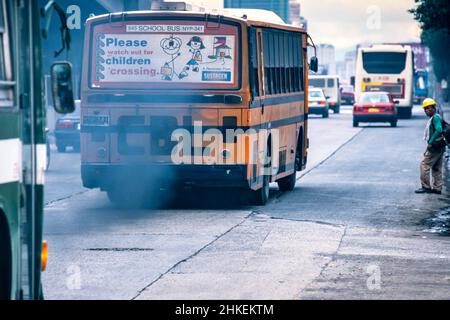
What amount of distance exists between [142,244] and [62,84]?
260 inches

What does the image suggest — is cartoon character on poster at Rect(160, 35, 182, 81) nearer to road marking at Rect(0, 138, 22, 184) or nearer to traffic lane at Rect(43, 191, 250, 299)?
traffic lane at Rect(43, 191, 250, 299)

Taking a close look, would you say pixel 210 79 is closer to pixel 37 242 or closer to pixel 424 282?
pixel 424 282

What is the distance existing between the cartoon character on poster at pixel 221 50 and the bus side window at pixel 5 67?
1125cm

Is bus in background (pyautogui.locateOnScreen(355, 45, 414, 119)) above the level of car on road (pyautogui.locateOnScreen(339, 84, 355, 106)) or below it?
above

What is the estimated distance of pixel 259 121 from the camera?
65.2 feet

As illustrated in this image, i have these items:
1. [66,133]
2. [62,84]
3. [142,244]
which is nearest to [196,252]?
[142,244]

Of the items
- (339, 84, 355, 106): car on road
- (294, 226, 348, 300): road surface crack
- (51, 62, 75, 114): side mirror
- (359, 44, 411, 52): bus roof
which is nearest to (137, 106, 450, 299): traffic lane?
(294, 226, 348, 300): road surface crack

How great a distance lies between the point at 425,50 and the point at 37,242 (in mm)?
128998

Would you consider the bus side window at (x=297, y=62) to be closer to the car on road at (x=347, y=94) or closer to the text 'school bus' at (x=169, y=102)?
the text 'school bus' at (x=169, y=102)

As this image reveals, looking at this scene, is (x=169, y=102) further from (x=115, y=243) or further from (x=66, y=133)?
(x=66, y=133)

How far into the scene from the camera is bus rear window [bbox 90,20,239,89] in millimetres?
19344

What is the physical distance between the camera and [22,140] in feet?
27.4

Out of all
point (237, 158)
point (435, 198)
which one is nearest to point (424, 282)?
point (237, 158)

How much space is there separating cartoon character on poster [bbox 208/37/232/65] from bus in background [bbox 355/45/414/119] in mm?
45704
